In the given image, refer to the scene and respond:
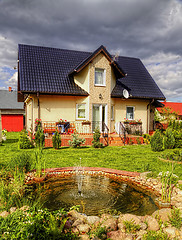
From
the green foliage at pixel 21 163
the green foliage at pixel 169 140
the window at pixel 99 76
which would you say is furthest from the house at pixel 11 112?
the green foliage at pixel 21 163

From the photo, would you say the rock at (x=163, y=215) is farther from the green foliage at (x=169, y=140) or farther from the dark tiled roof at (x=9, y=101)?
the dark tiled roof at (x=9, y=101)

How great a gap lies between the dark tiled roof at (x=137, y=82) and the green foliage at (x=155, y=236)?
41.4 ft

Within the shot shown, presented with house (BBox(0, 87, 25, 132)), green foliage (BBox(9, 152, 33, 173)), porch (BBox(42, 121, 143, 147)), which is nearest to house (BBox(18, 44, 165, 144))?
porch (BBox(42, 121, 143, 147))

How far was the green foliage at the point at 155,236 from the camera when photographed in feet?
9.14

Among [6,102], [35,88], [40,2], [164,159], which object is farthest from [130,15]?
[6,102]

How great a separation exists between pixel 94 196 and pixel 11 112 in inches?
989

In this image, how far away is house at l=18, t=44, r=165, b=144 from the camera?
13977 mm

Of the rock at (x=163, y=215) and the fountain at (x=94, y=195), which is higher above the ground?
the rock at (x=163, y=215)

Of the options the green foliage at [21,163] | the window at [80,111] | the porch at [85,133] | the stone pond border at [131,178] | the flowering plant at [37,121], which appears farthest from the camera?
the window at [80,111]

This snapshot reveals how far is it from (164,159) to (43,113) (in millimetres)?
9099

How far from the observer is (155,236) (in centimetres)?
283

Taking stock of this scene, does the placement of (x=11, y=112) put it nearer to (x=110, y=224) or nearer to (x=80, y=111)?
(x=80, y=111)

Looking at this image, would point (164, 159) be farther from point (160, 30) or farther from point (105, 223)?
point (160, 30)

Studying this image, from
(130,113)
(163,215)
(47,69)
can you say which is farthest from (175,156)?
(47,69)
